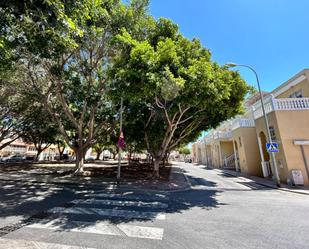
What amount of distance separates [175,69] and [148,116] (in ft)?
25.3

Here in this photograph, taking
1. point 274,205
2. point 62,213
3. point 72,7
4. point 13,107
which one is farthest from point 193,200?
point 13,107

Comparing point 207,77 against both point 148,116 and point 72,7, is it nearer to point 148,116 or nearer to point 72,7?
point 72,7

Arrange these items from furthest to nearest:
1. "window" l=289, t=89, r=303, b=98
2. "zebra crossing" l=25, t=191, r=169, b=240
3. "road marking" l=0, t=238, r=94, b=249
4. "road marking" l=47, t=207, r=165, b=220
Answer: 1. "window" l=289, t=89, r=303, b=98
2. "road marking" l=47, t=207, r=165, b=220
3. "zebra crossing" l=25, t=191, r=169, b=240
4. "road marking" l=0, t=238, r=94, b=249

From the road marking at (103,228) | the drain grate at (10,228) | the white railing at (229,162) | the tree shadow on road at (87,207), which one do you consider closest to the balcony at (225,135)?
the white railing at (229,162)

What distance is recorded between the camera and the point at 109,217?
604 centimetres

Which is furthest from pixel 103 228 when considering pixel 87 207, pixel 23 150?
pixel 23 150

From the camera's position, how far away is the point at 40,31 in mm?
6090

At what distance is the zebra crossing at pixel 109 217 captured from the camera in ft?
16.4

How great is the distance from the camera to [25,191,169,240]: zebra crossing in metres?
5.01

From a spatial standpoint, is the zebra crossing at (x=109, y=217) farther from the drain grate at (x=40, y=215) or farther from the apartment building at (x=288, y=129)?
the apartment building at (x=288, y=129)

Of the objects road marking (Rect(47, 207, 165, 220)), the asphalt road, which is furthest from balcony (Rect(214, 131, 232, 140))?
road marking (Rect(47, 207, 165, 220))

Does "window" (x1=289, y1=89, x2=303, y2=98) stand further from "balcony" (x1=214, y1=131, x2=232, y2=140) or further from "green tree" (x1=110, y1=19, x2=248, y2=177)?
"balcony" (x1=214, y1=131, x2=232, y2=140)

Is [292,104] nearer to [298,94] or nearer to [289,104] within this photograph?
[289,104]

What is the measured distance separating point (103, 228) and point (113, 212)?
1.42 meters
